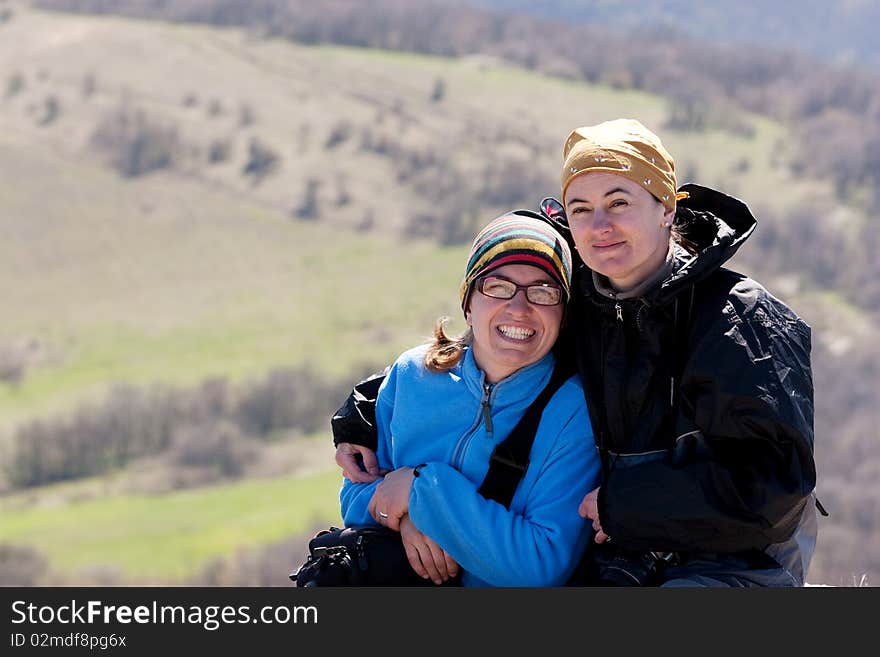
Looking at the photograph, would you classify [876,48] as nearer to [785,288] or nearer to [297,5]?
[297,5]

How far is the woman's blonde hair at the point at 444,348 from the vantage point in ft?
17.9

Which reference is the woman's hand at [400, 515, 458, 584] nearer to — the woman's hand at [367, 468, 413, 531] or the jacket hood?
the woman's hand at [367, 468, 413, 531]

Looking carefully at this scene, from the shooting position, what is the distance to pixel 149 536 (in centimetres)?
7681

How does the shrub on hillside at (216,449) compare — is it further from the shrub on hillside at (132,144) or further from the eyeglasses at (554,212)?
the eyeglasses at (554,212)

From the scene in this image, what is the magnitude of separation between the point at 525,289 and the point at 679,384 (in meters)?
0.74

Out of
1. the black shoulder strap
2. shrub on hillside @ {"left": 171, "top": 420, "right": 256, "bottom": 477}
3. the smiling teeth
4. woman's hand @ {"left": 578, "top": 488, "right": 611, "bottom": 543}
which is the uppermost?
shrub on hillside @ {"left": 171, "top": 420, "right": 256, "bottom": 477}

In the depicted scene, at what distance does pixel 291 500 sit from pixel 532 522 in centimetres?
7572

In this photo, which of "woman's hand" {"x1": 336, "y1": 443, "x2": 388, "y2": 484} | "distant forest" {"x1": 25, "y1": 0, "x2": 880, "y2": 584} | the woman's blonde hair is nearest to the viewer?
the woman's blonde hair

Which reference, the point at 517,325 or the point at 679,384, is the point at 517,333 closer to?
the point at 517,325

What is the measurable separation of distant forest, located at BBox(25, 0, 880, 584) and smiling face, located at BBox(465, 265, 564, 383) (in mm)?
80943

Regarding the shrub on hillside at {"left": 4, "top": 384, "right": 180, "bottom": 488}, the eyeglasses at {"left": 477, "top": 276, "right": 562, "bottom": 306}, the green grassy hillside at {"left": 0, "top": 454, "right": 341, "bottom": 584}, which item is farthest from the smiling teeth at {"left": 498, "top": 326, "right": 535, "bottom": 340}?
the shrub on hillside at {"left": 4, "top": 384, "right": 180, "bottom": 488}

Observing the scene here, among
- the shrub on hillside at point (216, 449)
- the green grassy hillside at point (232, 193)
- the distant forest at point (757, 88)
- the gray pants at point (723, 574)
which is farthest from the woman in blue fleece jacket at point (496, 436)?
the green grassy hillside at point (232, 193)

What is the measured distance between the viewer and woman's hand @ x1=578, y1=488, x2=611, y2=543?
4.94m

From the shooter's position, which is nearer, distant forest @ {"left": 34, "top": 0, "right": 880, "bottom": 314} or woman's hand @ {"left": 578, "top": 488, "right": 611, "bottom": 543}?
woman's hand @ {"left": 578, "top": 488, "right": 611, "bottom": 543}
